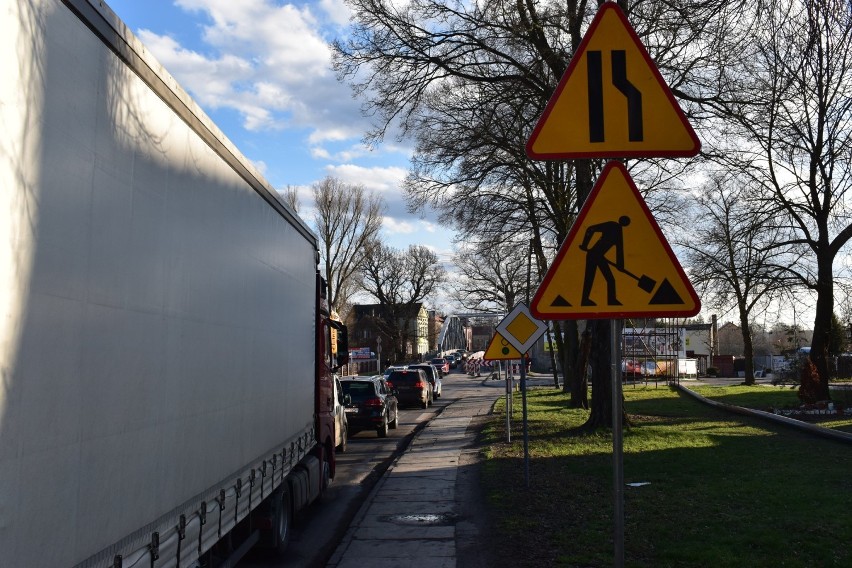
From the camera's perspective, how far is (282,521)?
8.23 metres

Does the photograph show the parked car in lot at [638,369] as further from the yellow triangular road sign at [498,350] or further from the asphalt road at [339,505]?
the yellow triangular road sign at [498,350]

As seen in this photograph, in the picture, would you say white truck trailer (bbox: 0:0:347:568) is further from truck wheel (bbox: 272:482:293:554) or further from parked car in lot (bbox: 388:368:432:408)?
parked car in lot (bbox: 388:368:432:408)

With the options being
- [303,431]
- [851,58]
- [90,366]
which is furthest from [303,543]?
[851,58]

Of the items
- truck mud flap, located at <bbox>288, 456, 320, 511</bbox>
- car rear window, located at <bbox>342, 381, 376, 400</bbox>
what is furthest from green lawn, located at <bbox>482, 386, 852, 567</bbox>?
car rear window, located at <bbox>342, 381, 376, 400</bbox>

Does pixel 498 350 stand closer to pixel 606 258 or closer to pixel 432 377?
pixel 606 258

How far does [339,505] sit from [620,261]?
8.85 m

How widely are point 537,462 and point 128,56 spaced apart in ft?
38.4

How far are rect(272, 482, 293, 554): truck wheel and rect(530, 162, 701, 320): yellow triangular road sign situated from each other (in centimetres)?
489

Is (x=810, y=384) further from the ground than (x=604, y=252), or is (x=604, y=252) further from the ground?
(x=604, y=252)

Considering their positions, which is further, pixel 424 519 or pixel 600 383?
pixel 600 383

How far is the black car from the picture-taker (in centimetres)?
2131

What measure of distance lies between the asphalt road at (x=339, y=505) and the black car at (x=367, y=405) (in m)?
0.37

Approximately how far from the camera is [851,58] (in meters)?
6.82

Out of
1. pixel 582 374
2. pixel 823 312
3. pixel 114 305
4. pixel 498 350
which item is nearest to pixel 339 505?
pixel 498 350
